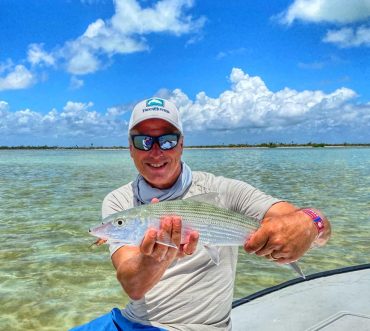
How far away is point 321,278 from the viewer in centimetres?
491

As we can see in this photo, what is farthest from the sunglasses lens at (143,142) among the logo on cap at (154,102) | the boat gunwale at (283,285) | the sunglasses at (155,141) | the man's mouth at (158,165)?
the boat gunwale at (283,285)

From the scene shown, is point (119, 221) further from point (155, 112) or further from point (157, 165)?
point (155, 112)

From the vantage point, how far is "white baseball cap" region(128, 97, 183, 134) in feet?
9.07

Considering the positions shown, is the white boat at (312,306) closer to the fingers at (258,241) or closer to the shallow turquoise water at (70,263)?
the shallow turquoise water at (70,263)

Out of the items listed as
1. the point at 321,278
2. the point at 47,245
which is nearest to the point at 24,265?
the point at 47,245

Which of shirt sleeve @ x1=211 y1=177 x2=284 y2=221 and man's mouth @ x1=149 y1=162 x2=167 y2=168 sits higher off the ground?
man's mouth @ x1=149 y1=162 x2=167 y2=168

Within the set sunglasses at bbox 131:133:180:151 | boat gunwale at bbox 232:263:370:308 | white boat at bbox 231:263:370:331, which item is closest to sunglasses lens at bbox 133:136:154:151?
sunglasses at bbox 131:133:180:151

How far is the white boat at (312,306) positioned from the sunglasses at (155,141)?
1908 mm

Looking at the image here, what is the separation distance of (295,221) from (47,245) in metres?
6.94

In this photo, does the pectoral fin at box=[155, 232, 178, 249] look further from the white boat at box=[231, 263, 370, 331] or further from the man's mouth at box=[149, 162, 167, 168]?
the white boat at box=[231, 263, 370, 331]

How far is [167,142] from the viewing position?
2775 millimetres

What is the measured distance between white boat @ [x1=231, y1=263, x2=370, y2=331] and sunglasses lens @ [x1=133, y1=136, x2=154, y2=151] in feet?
6.37

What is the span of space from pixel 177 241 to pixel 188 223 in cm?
12

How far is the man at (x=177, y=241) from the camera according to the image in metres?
2.21
